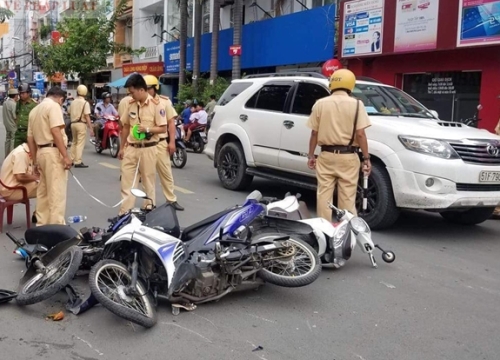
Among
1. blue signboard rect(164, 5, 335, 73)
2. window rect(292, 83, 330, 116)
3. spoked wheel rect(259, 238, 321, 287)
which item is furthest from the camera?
blue signboard rect(164, 5, 335, 73)

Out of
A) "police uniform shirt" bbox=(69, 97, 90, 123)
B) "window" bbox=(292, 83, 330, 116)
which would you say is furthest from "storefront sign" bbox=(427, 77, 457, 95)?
"police uniform shirt" bbox=(69, 97, 90, 123)

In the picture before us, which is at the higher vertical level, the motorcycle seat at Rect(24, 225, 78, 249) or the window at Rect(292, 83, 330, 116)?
the window at Rect(292, 83, 330, 116)

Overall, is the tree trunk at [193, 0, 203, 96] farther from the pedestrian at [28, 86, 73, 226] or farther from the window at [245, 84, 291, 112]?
the pedestrian at [28, 86, 73, 226]

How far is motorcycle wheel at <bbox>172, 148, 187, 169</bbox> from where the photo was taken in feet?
41.9

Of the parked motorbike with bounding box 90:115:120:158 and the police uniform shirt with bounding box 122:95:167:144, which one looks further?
the parked motorbike with bounding box 90:115:120:158

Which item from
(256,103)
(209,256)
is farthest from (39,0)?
(209,256)

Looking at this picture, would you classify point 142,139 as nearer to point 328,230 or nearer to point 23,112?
point 328,230

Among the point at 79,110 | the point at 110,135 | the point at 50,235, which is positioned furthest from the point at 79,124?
the point at 50,235

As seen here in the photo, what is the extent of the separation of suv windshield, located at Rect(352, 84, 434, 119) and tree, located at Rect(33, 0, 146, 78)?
24.7m

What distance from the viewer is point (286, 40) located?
1936 cm

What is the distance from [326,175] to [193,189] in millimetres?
4222

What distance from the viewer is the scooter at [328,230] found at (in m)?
5.07

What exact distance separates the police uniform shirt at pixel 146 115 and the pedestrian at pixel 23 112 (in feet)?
8.95

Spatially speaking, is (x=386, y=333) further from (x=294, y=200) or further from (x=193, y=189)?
(x=193, y=189)
